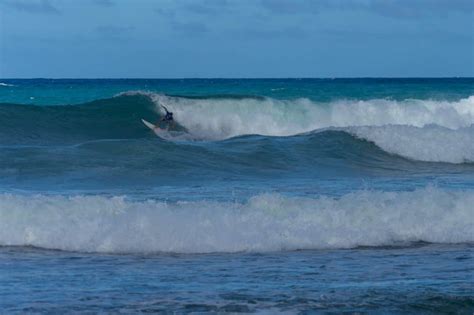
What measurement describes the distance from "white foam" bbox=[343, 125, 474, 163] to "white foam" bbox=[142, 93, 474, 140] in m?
6.26

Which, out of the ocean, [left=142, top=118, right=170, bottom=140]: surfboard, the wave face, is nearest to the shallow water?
the ocean

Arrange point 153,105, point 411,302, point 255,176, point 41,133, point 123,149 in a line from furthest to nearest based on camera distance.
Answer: point 153,105 < point 41,133 < point 123,149 < point 255,176 < point 411,302

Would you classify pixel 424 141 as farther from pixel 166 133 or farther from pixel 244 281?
pixel 244 281

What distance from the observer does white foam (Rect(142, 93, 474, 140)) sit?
88.7 feet

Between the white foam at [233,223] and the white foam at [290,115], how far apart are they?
14.8 metres

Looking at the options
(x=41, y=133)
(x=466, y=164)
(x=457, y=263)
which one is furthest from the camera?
(x=41, y=133)

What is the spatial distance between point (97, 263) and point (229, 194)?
4.28 metres

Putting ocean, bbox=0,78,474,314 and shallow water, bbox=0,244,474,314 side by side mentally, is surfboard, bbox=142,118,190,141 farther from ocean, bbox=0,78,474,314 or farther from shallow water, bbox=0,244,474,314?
shallow water, bbox=0,244,474,314

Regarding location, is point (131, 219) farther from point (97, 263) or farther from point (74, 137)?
point (74, 137)

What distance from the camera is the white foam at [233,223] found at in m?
9.16

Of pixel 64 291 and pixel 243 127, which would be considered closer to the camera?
pixel 64 291

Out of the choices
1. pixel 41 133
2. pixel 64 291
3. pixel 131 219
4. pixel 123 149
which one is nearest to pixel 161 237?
pixel 131 219

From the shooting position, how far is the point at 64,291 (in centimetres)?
704

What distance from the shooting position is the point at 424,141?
19.6 metres
